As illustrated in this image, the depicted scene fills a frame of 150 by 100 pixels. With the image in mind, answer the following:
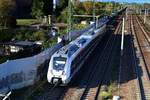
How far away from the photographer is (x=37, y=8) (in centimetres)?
9062

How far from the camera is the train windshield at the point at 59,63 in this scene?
105 ft

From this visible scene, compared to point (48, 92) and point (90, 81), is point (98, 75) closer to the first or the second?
point (90, 81)

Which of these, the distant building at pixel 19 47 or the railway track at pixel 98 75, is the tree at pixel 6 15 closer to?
the distant building at pixel 19 47

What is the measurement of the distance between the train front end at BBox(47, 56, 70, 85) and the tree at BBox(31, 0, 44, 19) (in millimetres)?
58698

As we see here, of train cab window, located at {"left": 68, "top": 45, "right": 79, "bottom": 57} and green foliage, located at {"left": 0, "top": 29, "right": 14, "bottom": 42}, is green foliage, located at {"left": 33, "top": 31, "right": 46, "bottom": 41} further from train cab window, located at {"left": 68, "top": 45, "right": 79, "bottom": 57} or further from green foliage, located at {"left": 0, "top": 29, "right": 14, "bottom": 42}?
train cab window, located at {"left": 68, "top": 45, "right": 79, "bottom": 57}

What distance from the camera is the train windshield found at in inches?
1265

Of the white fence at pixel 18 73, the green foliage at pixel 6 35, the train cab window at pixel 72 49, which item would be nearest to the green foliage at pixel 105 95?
the train cab window at pixel 72 49

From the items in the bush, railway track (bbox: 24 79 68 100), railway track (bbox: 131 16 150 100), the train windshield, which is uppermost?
the train windshield

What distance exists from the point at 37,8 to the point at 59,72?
60.1 m

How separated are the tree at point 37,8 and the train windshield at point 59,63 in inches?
2304

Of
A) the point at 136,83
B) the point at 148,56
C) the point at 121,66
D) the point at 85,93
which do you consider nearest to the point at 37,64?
the point at 85,93

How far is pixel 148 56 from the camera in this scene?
163ft

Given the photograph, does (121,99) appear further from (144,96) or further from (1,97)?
(1,97)

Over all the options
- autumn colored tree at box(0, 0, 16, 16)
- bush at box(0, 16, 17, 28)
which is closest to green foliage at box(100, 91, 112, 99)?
bush at box(0, 16, 17, 28)
